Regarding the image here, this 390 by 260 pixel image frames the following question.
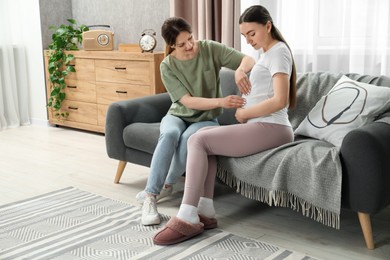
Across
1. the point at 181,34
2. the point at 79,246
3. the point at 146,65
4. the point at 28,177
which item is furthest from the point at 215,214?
the point at 146,65

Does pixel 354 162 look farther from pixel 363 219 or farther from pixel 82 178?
pixel 82 178

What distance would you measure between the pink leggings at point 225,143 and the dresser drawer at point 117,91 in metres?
1.79

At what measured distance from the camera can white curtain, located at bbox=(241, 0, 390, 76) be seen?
308 cm

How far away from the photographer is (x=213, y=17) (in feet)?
12.4

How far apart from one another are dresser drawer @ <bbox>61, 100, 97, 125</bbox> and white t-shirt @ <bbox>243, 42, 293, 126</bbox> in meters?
2.48

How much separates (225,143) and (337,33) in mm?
1372

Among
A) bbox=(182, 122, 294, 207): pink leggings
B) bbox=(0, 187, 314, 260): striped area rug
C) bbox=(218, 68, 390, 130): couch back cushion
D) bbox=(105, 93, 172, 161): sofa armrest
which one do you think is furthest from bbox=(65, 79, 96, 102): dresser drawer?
bbox=(182, 122, 294, 207): pink leggings

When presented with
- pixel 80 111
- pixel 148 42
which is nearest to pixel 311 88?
pixel 148 42

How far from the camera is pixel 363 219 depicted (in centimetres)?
212

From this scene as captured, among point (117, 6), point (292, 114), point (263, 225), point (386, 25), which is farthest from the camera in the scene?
point (117, 6)

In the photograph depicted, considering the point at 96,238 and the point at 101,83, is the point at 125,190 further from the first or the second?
the point at 101,83

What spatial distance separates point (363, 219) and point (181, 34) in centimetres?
125

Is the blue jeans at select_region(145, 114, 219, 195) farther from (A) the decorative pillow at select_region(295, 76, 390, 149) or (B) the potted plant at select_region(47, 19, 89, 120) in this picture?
(B) the potted plant at select_region(47, 19, 89, 120)

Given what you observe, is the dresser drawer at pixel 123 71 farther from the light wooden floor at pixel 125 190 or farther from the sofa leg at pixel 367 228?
the sofa leg at pixel 367 228
